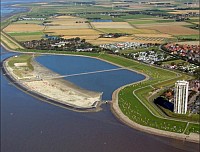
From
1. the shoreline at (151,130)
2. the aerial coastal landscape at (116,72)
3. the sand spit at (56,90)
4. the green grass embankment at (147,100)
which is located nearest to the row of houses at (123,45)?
the aerial coastal landscape at (116,72)

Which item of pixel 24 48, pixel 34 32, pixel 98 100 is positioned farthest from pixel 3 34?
pixel 98 100

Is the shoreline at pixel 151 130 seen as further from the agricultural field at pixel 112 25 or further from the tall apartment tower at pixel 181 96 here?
the agricultural field at pixel 112 25

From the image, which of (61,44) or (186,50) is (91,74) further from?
(61,44)

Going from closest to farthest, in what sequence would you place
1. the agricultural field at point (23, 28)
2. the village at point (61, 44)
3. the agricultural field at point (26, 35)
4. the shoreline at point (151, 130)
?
the shoreline at point (151, 130) → the village at point (61, 44) → the agricultural field at point (26, 35) → the agricultural field at point (23, 28)

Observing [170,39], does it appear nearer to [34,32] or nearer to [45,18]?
[34,32]

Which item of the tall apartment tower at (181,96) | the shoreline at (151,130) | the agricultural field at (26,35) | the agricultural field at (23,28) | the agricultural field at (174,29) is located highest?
the tall apartment tower at (181,96)

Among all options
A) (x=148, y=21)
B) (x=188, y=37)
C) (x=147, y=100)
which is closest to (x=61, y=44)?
(x=188, y=37)
